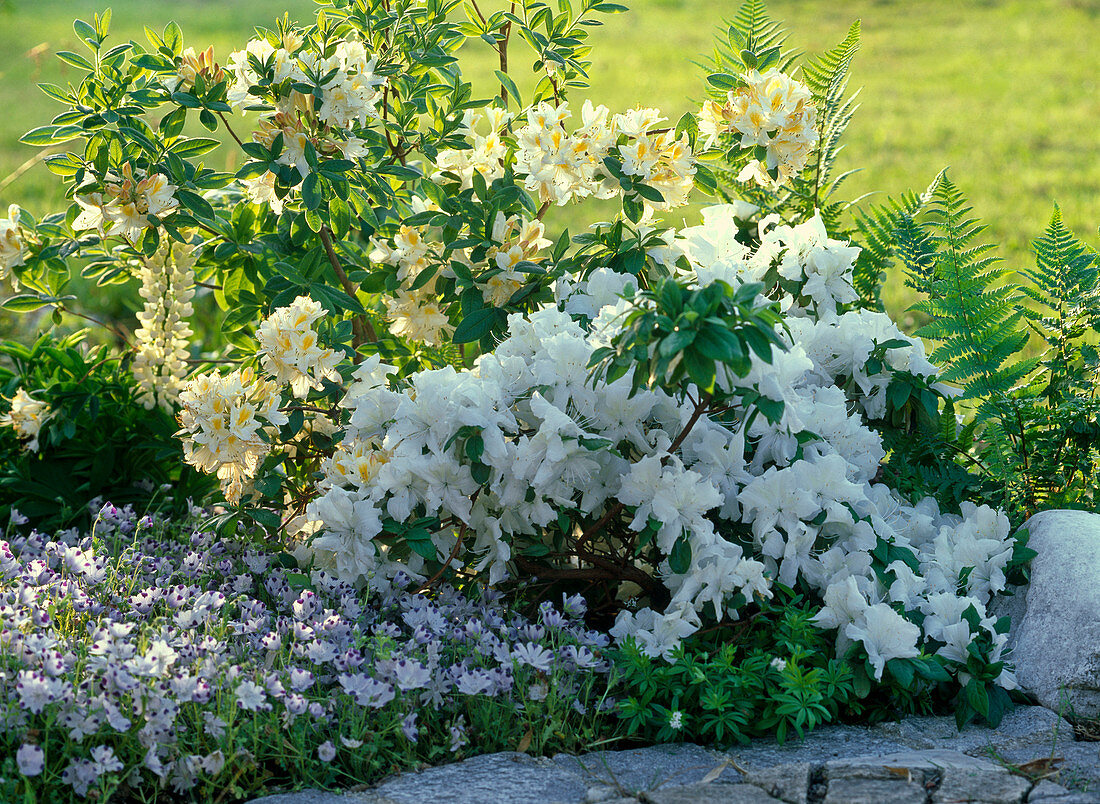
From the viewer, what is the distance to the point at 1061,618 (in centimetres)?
229

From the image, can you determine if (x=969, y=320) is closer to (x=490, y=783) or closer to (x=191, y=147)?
(x=490, y=783)

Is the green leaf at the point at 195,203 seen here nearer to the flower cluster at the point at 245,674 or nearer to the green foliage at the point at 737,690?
the flower cluster at the point at 245,674

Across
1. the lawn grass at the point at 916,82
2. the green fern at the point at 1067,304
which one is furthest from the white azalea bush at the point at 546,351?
the lawn grass at the point at 916,82

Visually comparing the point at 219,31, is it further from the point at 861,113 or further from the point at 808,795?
the point at 808,795

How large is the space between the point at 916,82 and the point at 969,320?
812 centimetres

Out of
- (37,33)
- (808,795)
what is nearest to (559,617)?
(808,795)

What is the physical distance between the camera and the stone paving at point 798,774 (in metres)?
1.81

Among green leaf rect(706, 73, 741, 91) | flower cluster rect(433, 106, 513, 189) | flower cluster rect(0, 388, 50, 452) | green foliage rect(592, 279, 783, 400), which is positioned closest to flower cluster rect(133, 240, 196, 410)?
flower cluster rect(0, 388, 50, 452)

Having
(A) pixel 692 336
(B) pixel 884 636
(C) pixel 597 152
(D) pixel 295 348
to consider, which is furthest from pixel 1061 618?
(D) pixel 295 348

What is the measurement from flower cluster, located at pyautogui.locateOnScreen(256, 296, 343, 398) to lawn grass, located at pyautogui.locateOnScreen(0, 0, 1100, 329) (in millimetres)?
2553

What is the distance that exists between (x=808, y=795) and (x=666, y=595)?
30.1 inches

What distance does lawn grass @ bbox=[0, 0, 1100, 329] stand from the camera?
23.9 ft

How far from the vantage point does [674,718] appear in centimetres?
203

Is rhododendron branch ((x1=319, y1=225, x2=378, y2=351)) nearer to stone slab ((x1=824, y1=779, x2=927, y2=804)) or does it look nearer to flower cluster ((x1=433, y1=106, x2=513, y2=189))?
flower cluster ((x1=433, y1=106, x2=513, y2=189))
